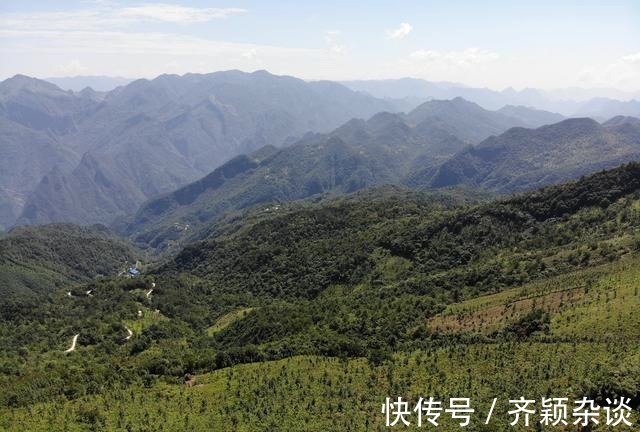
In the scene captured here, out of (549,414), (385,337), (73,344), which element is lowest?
(73,344)

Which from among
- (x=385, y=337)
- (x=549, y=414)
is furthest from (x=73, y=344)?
(x=549, y=414)

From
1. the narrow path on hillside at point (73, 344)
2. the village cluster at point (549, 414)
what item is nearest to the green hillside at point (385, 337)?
the village cluster at point (549, 414)

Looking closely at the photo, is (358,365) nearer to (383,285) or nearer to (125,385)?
(125,385)

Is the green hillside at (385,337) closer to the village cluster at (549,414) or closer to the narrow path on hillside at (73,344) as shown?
the village cluster at (549,414)

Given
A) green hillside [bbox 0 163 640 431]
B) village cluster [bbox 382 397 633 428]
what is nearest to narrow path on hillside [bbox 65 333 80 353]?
green hillside [bbox 0 163 640 431]

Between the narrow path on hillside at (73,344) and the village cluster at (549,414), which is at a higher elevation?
the village cluster at (549,414)

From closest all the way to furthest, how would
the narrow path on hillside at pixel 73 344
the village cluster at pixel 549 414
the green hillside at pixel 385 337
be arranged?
1. the village cluster at pixel 549 414
2. the green hillside at pixel 385 337
3. the narrow path on hillside at pixel 73 344

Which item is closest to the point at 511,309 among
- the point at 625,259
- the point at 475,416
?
the point at 625,259

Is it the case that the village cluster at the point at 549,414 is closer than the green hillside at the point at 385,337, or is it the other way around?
the village cluster at the point at 549,414

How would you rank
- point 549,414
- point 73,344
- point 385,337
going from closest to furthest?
point 549,414, point 385,337, point 73,344

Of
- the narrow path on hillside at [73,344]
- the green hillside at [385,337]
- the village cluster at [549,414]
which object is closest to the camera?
the village cluster at [549,414]

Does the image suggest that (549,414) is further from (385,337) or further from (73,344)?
(73,344)

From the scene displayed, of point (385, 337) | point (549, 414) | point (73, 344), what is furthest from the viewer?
point (73, 344)

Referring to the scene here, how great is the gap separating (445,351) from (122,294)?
15050 cm
